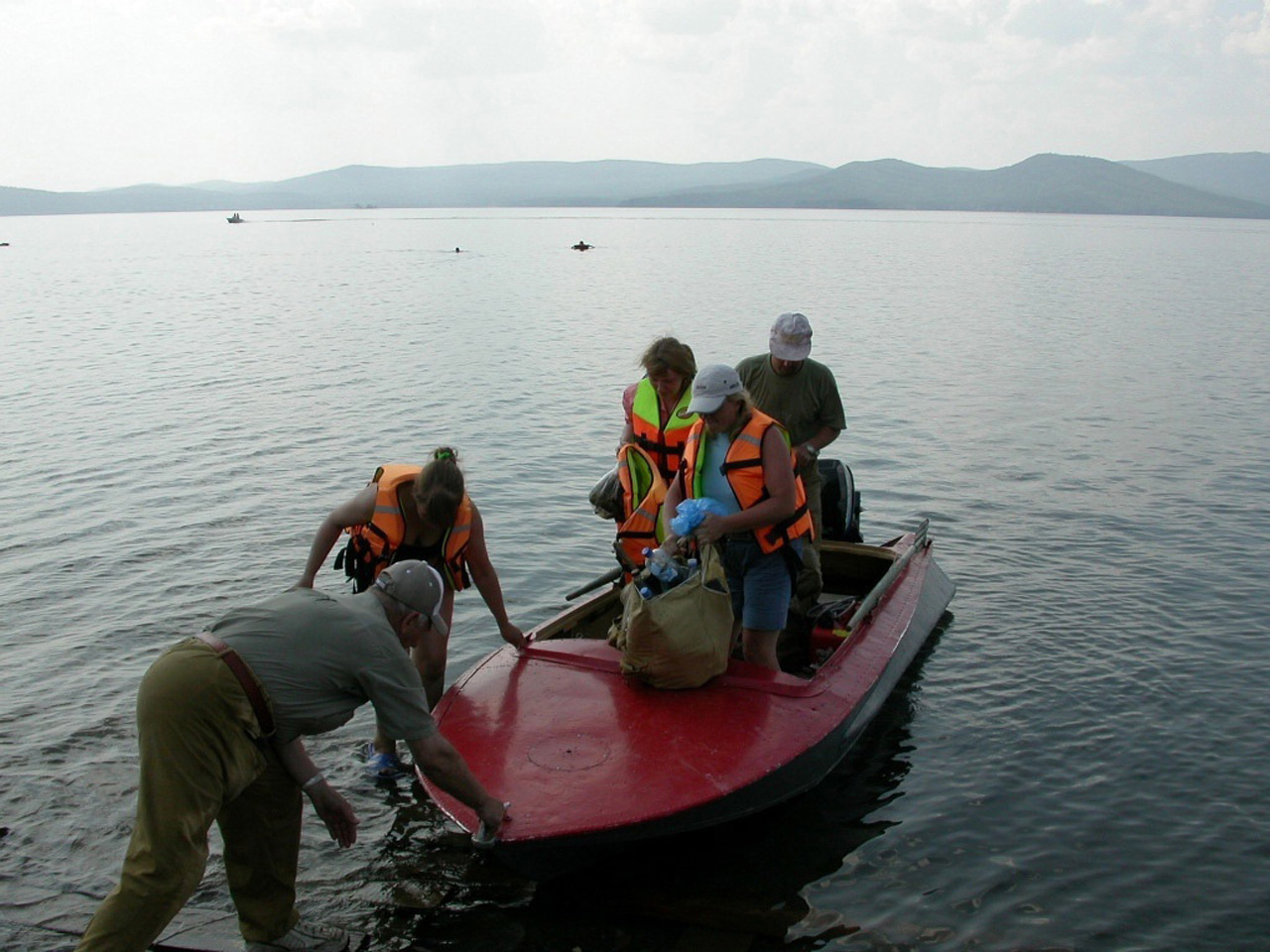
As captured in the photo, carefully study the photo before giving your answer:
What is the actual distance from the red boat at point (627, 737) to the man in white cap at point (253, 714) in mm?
811

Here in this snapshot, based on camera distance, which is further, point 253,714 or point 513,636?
point 513,636

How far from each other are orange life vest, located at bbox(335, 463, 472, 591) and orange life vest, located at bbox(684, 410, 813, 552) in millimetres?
1237

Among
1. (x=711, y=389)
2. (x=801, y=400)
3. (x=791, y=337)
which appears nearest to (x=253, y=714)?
(x=711, y=389)

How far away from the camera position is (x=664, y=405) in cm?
674

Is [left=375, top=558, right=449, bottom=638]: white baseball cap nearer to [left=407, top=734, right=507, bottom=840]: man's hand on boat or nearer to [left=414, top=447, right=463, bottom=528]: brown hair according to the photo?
[left=407, top=734, right=507, bottom=840]: man's hand on boat

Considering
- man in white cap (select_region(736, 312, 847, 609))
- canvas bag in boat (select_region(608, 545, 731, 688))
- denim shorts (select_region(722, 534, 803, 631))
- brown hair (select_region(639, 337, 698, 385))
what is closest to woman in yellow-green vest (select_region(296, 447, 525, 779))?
canvas bag in boat (select_region(608, 545, 731, 688))

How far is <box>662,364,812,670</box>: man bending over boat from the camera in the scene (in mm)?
5711

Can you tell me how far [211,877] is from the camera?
5.60 metres

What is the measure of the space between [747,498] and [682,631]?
779mm

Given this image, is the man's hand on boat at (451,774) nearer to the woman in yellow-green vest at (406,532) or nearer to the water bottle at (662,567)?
the woman in yellow-green vest at (406,532)

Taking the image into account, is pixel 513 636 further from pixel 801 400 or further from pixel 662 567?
pixel 801 400

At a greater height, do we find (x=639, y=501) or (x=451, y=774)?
(x=639, y=501)

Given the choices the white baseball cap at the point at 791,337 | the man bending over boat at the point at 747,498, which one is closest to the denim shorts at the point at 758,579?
the man bending over boat at the point at 747,498

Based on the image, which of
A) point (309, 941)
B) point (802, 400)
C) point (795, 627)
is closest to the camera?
point (309, 941)
